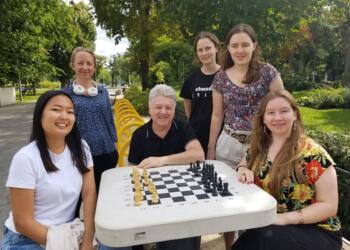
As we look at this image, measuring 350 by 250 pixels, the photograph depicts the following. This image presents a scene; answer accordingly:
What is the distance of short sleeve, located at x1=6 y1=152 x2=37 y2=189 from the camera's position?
7.06 feet

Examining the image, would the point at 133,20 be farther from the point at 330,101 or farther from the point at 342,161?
the point at 342,161

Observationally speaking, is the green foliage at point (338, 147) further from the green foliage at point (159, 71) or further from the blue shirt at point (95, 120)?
the green foliage at point (159, 71)

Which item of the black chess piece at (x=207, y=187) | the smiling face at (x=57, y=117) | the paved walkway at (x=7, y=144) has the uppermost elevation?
the smiling face at (x=57, y=117)

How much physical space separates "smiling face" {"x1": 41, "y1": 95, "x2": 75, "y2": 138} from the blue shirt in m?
1.08

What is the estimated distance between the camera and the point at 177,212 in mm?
2004

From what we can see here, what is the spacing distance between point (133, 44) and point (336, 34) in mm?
34661


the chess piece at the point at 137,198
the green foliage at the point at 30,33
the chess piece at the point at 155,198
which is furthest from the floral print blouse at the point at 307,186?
the green foliage at the point at 30,33

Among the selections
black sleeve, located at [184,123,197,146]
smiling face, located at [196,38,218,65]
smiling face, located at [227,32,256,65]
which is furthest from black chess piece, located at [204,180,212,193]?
smiling face, located at [196,38,218,65]

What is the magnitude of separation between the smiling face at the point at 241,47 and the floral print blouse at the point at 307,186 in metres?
1.06

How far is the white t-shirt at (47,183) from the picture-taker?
2.19 meters

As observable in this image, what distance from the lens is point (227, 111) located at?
3.34 metres

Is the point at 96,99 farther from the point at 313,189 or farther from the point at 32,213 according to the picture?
the point at 313,189

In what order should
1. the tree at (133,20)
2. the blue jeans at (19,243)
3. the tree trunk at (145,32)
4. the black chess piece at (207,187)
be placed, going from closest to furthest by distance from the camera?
the blue jeans at (19,243) < the black chess piece at (207,187) < the tree at (133,20) < the tree trunk at (145,32)

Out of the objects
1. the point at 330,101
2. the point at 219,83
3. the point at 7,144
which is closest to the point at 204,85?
the point at 219,83
